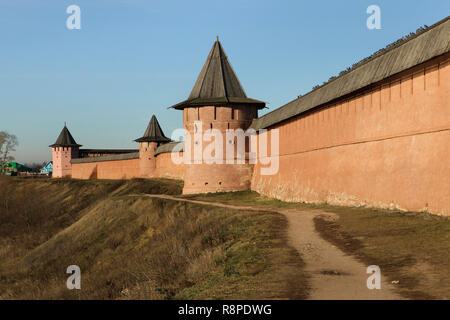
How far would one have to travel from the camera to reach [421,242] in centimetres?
759

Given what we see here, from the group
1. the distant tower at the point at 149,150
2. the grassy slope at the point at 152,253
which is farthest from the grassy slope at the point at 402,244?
the distant tower at the point at 149,150

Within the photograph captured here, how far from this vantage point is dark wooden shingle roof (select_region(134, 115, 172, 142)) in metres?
44.0

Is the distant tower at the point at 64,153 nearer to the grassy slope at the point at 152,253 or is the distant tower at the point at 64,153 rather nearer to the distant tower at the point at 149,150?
the distant tower at the point at 149,150

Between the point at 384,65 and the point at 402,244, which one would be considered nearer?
the point at 402,244

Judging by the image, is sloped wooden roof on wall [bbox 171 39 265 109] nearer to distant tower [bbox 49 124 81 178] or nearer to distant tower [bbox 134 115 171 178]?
distant tower [bbox 134 115 171 178]

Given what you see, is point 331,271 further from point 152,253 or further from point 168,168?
point 168,168

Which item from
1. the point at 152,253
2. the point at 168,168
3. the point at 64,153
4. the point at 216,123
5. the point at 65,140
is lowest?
the point at 152,253

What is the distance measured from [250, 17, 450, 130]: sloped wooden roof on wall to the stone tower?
19.5ft

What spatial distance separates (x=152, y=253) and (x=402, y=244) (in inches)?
325

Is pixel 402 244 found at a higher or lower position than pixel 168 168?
lower

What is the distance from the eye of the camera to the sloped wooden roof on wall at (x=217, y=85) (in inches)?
996

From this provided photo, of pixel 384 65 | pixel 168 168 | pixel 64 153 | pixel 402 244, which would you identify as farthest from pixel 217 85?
pixel 64 153

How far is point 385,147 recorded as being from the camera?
12453 millimetres

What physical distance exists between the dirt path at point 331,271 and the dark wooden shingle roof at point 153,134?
1399 inches
